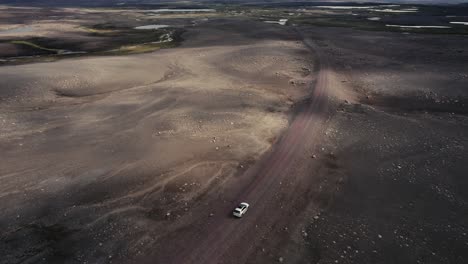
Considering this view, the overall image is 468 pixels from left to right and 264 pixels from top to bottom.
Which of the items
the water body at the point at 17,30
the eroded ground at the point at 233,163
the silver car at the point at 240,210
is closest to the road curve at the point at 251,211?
the eroded ground at the point at 233,163

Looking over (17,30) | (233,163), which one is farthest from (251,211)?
(17,30)

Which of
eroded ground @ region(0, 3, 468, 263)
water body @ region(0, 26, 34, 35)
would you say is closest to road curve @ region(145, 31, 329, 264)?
eroded ground @ region(0, 3, 468, 263)

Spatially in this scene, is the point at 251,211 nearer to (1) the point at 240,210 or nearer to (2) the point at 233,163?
(1) the point at 240,210

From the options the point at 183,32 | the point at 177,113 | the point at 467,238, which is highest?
the point at 183,32

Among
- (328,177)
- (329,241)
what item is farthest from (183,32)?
(329,241)

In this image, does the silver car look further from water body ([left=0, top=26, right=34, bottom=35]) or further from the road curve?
water body ([left=0, top=26, right=34, bottom=35])

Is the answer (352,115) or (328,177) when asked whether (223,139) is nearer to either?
(328,177)

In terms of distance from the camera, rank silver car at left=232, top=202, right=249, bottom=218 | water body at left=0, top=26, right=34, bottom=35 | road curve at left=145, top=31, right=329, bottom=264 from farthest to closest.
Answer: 1. water body at left=0, top=26, right=34, bottom=35
2. silver car at left=232, top=202, right=249, bottom=218
3. road curve at left=145, top=31, right=329, bottom=264
